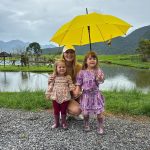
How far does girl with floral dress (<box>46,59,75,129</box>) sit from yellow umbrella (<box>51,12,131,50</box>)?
0.65 m

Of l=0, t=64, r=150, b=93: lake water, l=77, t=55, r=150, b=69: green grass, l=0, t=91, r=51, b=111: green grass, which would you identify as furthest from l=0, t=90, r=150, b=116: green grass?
l=77, t=55, r=150, b=69: green grass

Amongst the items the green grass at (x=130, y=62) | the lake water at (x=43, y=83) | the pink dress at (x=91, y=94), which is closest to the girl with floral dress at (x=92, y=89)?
the pink dress at (x=91, y=94)

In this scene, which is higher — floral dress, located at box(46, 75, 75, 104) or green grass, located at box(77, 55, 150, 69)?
floral dress, located at box(46, 75, 75, 104)

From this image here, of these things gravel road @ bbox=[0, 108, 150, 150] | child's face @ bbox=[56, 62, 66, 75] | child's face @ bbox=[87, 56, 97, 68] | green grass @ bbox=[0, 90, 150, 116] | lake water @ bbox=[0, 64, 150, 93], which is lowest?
lake water @ bbox=[0, 64, 150, 93]

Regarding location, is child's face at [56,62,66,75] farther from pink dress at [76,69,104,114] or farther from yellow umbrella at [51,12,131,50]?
yellow umbrella at [51,12,131,50]

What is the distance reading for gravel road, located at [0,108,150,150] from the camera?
634cm

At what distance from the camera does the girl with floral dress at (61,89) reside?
7367 mm

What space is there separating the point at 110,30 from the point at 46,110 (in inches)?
134

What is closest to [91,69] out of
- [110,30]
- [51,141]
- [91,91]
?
[91,91]

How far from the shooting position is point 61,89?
24.3 ft

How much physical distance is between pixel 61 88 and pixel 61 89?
0.07ft

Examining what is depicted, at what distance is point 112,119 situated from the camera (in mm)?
8609

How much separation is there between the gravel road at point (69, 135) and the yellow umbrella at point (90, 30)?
6.23ft

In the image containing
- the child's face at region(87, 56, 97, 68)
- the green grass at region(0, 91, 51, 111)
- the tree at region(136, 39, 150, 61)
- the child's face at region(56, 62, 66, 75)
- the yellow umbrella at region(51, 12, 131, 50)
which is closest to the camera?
the yellow umbrella at region(51, 12, 131, 50)
